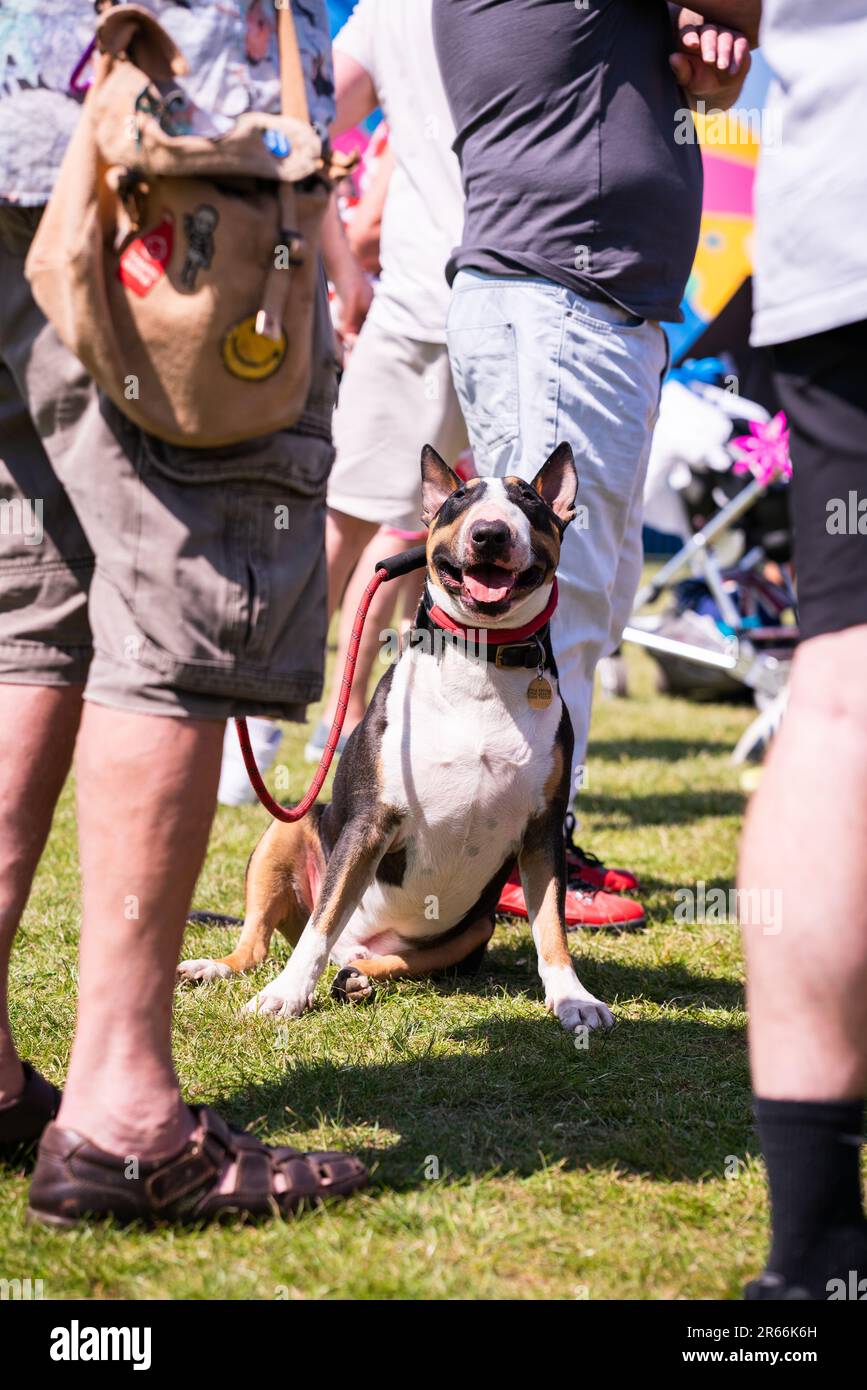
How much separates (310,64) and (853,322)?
0.80 metres

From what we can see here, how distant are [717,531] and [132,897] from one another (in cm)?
627

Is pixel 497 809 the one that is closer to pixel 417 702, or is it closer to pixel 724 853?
pixel 417 702

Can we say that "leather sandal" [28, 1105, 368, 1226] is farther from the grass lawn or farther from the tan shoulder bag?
the tan shoulder bag

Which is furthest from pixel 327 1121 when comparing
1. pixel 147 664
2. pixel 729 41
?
pixel 729 41

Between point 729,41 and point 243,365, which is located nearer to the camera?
point 243,365

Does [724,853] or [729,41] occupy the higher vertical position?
[729,41]

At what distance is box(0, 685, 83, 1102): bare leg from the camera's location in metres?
2.13

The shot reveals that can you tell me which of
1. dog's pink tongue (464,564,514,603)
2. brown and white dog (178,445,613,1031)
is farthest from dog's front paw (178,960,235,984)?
dog's pink tongue (464,564,514,603)

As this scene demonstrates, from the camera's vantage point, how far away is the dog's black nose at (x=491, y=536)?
10.0ft

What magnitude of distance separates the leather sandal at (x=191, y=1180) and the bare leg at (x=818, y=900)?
690 mm

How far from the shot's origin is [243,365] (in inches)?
69.4

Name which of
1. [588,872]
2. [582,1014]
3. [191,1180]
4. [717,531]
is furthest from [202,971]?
[717,531]

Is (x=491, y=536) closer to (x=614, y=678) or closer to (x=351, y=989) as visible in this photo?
(x=351, y=989)

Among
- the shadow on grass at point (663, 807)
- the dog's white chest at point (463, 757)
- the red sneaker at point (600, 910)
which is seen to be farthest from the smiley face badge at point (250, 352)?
the shadow on grass at point (663, 807)
